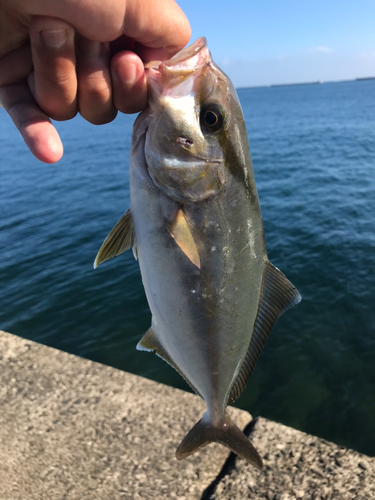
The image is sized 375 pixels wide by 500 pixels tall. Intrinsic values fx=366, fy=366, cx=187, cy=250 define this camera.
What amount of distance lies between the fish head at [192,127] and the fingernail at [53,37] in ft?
1.51

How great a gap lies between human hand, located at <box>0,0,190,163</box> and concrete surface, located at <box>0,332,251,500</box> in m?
3.05

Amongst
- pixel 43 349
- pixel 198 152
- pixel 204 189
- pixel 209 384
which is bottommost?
pixel 43 349

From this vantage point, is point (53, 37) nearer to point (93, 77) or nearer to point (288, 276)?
point (93, 77)

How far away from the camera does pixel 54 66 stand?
5.85 ft

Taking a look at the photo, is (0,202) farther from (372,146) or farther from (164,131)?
(372,146)

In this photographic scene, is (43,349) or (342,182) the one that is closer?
(43,349)

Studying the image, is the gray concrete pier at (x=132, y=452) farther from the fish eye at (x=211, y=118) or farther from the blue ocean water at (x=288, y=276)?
the fish eye at (x=211, y=118)

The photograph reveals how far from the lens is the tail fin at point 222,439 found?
2566 millimetres

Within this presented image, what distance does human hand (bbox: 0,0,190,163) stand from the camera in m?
1.64

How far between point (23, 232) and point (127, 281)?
224 inches

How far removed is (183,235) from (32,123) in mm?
1031

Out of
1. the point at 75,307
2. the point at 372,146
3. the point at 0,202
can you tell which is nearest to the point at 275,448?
the point at 75,307

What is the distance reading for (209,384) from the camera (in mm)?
2393

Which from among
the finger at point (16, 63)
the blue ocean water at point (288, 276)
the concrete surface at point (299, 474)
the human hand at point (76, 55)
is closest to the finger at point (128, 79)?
the human hand at point (76, 55)
